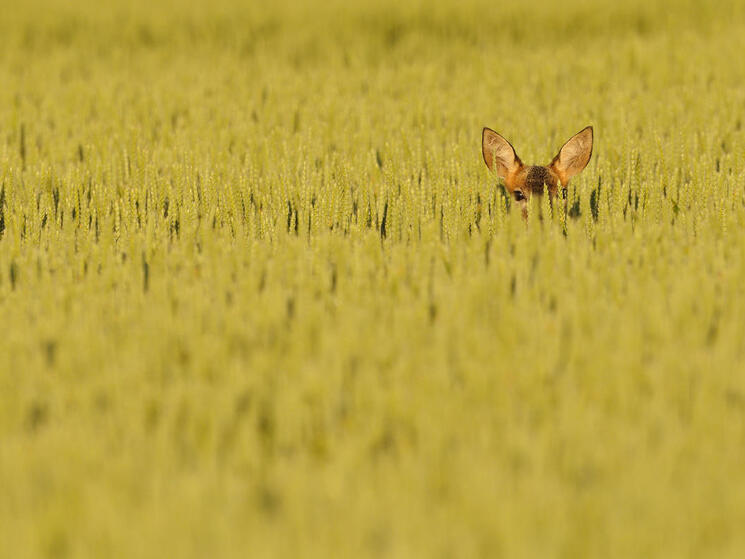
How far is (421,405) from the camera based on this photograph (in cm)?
246

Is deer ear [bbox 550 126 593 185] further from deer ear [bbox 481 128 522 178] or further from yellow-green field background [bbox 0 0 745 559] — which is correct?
deer ear [bbox 481 128 522 178]

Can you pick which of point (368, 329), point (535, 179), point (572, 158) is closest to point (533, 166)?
point (535, 179)

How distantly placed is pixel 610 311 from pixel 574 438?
908 mm

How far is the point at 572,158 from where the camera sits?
15.3 ft

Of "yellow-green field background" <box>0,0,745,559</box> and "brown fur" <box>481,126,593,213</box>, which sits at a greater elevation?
"brown fur" <box>481,126,593,213</box>

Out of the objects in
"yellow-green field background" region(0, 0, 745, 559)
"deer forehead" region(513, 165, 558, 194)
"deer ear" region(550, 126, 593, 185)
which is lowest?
"yellow-green field background" region(0, 0, 745, 559)

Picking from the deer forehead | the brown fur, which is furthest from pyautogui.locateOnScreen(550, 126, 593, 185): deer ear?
the deer forehead

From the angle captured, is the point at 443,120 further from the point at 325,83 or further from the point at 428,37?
the point at 428,37

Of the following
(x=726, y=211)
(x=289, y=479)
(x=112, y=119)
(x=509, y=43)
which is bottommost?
(x=289, y=479)

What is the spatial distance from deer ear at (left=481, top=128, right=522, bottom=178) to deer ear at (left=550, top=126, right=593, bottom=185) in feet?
0.72

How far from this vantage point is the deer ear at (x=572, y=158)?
15.1 ft

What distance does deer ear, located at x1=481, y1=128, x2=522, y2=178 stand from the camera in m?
4.56

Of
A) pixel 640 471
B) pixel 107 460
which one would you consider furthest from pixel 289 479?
pixel 640 471

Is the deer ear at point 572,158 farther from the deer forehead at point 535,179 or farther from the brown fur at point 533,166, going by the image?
the deer forehead at point 535,179
